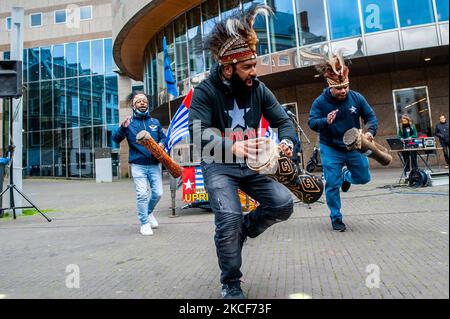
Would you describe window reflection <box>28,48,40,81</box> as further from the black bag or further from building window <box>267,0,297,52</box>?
the black bag

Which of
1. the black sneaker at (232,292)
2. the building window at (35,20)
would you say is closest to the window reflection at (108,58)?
the building window at (35,20)

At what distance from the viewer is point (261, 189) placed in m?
2.88

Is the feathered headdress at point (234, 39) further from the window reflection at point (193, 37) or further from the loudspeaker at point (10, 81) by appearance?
the window reflection at point (193, 37)

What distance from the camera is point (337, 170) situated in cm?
493

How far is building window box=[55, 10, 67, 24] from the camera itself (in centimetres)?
3444

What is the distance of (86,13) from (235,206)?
35553 millimetres

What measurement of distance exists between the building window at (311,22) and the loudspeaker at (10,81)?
1237cm

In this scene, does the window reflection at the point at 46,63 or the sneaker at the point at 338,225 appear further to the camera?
the window reflection at the point at 46,63

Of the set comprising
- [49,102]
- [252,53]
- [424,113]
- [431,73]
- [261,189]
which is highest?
[49,102]

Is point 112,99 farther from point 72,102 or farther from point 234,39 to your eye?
point 234,39

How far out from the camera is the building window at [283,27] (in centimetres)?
1681
